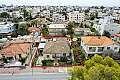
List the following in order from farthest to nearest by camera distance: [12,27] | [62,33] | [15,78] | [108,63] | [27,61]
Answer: [12,27] < [62,33] < [27,61] < [15,78] < [108,63]

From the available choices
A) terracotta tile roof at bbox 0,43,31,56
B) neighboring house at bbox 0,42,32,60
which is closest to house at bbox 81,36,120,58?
neighboring house at bbox 0,42,32,60

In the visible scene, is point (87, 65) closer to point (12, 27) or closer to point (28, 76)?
point (28, 76)

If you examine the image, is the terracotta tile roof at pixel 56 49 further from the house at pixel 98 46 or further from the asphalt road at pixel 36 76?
the asphalt road at pixel 36 76

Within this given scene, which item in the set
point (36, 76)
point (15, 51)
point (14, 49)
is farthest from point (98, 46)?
point (14, 49)

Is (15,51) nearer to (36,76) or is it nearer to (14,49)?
(14,49)

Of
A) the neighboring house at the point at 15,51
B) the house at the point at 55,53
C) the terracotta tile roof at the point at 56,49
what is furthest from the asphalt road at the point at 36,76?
the terracotta tile roof at the point at 56,49

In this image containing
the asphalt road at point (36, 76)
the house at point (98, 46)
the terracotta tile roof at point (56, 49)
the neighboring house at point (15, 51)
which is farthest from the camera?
the house at point (98, 46)

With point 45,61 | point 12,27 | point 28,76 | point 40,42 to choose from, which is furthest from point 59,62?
point 12,27

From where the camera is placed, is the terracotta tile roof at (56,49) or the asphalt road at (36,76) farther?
the terracotta tile roof at (56,49)

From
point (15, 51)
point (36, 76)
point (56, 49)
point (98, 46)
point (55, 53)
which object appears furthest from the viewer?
point (56, 49)

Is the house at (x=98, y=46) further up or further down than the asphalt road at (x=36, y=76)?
further up

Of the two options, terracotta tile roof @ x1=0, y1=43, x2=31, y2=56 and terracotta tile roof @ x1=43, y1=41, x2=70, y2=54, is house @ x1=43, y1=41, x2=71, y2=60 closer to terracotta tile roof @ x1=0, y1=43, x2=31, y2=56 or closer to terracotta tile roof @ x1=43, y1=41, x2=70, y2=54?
terracotta tile roof @ x1=43, y1=41, x2=70, y2=54
